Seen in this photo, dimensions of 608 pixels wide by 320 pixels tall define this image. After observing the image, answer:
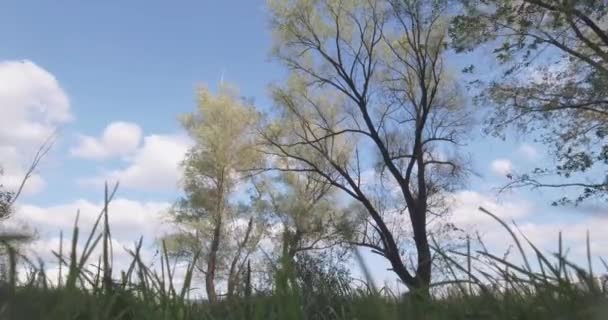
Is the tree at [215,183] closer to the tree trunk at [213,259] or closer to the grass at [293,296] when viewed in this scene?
the tree trunk at [213,259]

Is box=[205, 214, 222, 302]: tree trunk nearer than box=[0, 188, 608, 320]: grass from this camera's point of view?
No

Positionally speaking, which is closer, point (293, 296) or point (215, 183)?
point (293, 296)

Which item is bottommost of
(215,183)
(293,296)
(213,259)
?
(293,296)

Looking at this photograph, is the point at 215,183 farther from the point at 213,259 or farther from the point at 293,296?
the point at 293,296

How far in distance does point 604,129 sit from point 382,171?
9826mm

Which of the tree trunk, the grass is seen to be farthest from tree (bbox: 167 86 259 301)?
the grass

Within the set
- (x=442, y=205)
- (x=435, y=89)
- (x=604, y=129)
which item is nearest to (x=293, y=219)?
(x=442, y=205)

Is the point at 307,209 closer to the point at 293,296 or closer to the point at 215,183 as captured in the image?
the point at 215,183

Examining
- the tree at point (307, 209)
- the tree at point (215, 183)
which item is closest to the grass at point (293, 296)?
the tree at point (307, 209)

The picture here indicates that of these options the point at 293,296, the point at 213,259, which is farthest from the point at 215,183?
the point at 293,296

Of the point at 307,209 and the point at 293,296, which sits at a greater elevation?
the point at 307,209

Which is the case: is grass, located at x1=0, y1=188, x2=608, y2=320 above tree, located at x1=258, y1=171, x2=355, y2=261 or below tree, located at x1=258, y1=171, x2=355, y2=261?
below

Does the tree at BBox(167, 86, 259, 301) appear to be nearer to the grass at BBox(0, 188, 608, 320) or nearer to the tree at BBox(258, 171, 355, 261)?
the tree at BBox(258, 171, 355, 261)

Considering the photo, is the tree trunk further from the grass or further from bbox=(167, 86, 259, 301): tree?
the grass
